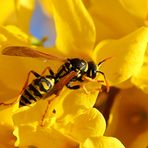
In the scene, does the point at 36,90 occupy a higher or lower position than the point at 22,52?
lower

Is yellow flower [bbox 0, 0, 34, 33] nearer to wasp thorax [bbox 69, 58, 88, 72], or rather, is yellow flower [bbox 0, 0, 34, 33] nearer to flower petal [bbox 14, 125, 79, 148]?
wasp thorax [bbox 69, 58, 88, 72]

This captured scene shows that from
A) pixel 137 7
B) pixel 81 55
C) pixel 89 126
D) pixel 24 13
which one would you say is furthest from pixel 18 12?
pixel 89 126

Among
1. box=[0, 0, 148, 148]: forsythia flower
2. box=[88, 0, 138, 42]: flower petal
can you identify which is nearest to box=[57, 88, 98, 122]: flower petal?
box=[0, 0, 148, 148]: forsythia flower

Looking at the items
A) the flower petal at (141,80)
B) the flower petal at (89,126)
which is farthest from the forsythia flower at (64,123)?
the flower petal at (141,80)

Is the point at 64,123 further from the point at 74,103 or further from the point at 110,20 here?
the point at 110,20

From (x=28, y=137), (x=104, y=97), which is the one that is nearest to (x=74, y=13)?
(x=104, y=97)

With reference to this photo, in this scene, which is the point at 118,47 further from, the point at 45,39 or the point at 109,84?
the point at 45,39
